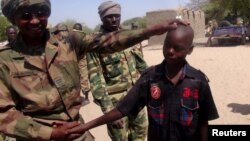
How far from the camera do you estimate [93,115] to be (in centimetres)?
725

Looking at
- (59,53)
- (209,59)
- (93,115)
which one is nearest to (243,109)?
(93,115)

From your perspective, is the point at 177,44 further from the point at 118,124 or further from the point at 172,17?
the point at 172,17

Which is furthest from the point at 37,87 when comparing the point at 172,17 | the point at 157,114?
the point at 172,17

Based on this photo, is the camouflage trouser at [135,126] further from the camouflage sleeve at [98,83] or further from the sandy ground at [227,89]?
the sandy ground at [227,89]

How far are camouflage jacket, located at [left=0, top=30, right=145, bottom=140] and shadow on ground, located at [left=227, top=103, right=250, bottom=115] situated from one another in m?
4.68

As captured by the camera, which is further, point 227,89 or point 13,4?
point 227,89

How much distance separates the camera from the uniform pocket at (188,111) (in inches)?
100

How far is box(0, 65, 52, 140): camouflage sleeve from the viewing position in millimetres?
2346

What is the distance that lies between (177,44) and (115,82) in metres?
1.78

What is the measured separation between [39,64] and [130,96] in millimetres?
627

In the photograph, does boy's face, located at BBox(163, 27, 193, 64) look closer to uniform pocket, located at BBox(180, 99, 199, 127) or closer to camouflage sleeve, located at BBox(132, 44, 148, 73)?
uniform pocket, located at BBox(180, 99, 199, 127)

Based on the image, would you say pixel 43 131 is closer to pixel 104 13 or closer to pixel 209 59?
pixel 104 13

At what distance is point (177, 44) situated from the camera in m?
2.46

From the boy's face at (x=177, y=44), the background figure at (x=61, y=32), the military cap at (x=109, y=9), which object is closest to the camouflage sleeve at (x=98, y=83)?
the military cap at (x=109, y=9)
